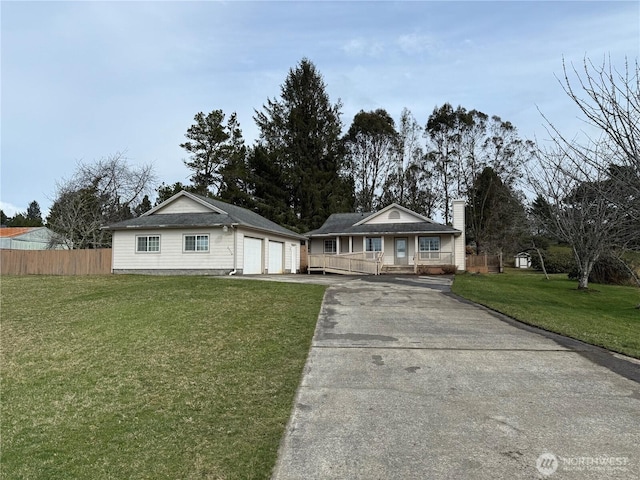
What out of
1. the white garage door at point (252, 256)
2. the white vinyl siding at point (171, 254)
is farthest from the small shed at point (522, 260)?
the white vinyl siding at point (171, 254)

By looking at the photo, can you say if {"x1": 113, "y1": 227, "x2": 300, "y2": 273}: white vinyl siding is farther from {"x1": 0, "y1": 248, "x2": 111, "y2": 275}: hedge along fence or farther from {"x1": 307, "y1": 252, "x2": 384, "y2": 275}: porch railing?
{"x1": 307, "y1": 252, "x2": 384, "y2": 275}: porch railing

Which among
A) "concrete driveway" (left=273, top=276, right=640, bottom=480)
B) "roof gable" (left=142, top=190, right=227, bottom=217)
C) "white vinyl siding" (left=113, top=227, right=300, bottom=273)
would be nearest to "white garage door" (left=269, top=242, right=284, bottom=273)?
"white vinyl siding" (left=113, top=227, right=300, bottom=273)

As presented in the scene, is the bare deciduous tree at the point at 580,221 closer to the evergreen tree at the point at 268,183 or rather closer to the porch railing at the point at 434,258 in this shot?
the porch railing at the point at 434,258

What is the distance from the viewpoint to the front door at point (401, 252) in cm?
2767

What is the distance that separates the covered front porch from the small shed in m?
22.2

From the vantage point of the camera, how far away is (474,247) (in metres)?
42.6

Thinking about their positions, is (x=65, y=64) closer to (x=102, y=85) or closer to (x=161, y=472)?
(x=102, y=85)

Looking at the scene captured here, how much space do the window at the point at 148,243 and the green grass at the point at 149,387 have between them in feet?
36.9

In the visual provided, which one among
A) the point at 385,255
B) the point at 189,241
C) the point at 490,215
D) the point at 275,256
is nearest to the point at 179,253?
the point at 189,241

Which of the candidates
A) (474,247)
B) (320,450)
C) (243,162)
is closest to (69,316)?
(320,450)

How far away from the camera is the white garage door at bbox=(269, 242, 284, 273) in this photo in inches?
971

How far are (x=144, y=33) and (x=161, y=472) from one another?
12.4 metres

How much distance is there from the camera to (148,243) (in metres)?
21.8

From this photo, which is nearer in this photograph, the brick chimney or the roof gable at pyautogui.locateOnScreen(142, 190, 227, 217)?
the roof gable at pyautogui.locateOnScreen(142, 190, 227, 217)
